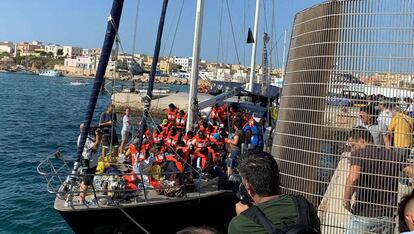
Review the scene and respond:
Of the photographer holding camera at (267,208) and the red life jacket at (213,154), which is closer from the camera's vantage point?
the photographer holding camera at (267,208)

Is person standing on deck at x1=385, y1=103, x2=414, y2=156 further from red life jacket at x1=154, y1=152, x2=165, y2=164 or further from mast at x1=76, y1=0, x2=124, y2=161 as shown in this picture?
red life jacket at x1=154, y1=152, x2=165, y2=164

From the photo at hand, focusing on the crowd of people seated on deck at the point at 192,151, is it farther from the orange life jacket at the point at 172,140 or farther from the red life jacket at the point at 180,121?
the red life jacket at the point at 180,121

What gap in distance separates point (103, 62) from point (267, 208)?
7.21 metres

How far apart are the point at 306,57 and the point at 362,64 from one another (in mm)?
1045

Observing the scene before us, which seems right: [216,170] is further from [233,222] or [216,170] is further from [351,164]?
[233,222]

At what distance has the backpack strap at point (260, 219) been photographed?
10.1 ft

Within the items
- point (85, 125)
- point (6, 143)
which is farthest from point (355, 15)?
point (6, 143)

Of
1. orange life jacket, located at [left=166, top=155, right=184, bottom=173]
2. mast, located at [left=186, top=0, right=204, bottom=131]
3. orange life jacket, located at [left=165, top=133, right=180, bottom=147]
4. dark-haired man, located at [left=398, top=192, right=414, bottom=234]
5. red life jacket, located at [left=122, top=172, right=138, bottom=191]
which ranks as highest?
mast, located at [left=186, top=0, right=204, bottom=131]

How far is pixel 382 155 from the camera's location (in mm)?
5977

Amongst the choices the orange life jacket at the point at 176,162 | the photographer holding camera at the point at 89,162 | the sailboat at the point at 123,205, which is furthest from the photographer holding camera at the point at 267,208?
the orange life jacket at the point at 176,162

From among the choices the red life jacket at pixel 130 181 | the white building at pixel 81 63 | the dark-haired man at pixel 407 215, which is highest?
the white building at pixel 81 63

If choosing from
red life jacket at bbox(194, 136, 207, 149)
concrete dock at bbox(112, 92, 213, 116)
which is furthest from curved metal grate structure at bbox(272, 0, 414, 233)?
concrete dock at bbox(112, 92, 213, 116)

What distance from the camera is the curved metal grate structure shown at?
19.7 ft

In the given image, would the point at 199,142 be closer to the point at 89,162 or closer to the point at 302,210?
the point at 89,162
